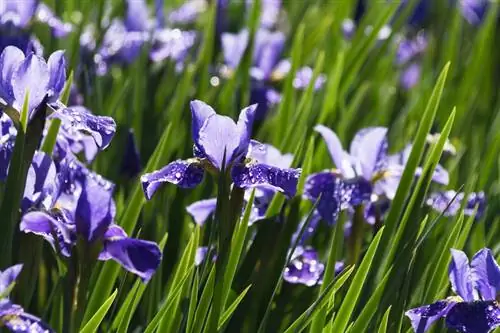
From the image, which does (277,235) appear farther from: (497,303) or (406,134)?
(406,134)

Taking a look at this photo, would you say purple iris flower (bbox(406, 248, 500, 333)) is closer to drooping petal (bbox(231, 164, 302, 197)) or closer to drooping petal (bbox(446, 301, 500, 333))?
drooping petal (bbox(446, 301, 500, 333))

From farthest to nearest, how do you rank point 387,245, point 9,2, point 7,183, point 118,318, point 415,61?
point 415,61
point 9,2
point 387,245
point 118,318
point 7,183

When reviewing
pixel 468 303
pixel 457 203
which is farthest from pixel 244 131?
pixel 457 203

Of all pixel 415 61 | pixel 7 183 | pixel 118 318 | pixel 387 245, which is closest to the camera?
pixel 7 183

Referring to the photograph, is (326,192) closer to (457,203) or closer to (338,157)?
(338,157)

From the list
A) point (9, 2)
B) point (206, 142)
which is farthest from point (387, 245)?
point (9, 2)
